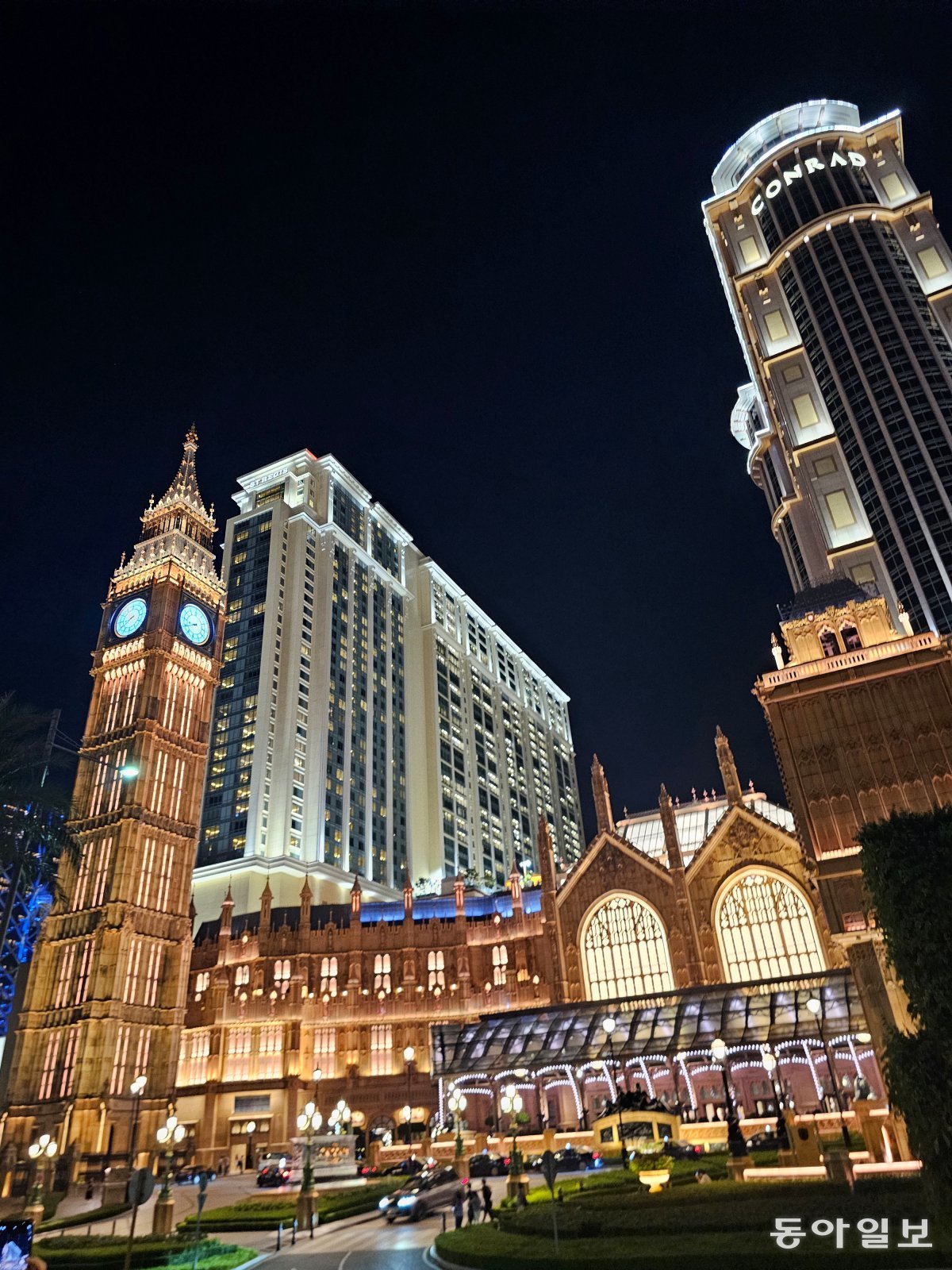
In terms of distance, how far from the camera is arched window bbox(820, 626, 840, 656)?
63.8 metres

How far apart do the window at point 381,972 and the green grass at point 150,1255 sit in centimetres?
5334

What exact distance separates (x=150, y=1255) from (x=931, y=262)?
128m

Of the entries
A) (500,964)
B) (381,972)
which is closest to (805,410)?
(500,964)

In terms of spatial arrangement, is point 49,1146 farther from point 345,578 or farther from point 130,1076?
point 345,578

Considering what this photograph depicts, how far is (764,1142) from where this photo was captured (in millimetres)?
39719

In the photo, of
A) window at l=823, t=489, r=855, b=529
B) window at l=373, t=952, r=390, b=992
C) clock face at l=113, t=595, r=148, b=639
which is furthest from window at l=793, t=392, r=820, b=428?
clock face at l=113, t=595, r=148, b=639

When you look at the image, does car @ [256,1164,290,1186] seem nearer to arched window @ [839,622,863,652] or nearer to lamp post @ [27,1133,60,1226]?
lamp post @ [27,1133,60,1226]

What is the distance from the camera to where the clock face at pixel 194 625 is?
9238 centimetres

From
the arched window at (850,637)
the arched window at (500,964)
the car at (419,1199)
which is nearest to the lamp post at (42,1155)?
the car at (419,1199)

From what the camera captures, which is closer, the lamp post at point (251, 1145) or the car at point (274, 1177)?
the car at point (274, 1177)

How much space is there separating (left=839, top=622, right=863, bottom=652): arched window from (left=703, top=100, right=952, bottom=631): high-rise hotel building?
7.91m

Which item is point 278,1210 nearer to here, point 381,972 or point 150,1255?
point 150,1255

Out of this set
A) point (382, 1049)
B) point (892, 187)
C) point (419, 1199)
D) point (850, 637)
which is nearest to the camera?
point (419, 1199)

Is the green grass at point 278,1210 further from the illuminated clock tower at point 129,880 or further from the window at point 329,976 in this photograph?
the window at point 329,976
